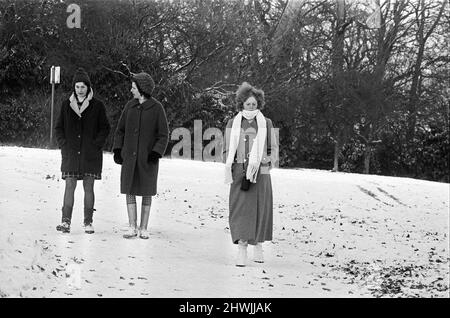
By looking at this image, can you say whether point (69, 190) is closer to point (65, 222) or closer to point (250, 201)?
point (65, 222)

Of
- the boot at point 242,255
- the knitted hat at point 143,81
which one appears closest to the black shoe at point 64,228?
the knitted hat at point 143,81

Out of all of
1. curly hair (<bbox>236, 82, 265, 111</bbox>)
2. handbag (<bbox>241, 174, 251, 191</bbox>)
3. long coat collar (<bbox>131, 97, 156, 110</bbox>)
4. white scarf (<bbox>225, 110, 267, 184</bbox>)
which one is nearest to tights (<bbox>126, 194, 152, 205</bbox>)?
long coat collar (<bbox>131, 97, 156, 110</bbox>)

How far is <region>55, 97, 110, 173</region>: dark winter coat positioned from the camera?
861cm

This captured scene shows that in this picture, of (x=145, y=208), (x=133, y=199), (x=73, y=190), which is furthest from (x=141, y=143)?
(x=73, y=190)

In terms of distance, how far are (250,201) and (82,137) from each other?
7.10ft

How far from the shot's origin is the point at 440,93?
3266 cm

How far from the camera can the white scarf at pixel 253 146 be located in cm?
781

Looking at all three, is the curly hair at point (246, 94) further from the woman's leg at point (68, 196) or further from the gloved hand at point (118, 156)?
the woman's leg at point (68, 196)

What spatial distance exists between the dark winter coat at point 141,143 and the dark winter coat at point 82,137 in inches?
11.3

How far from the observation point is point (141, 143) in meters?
8.71
